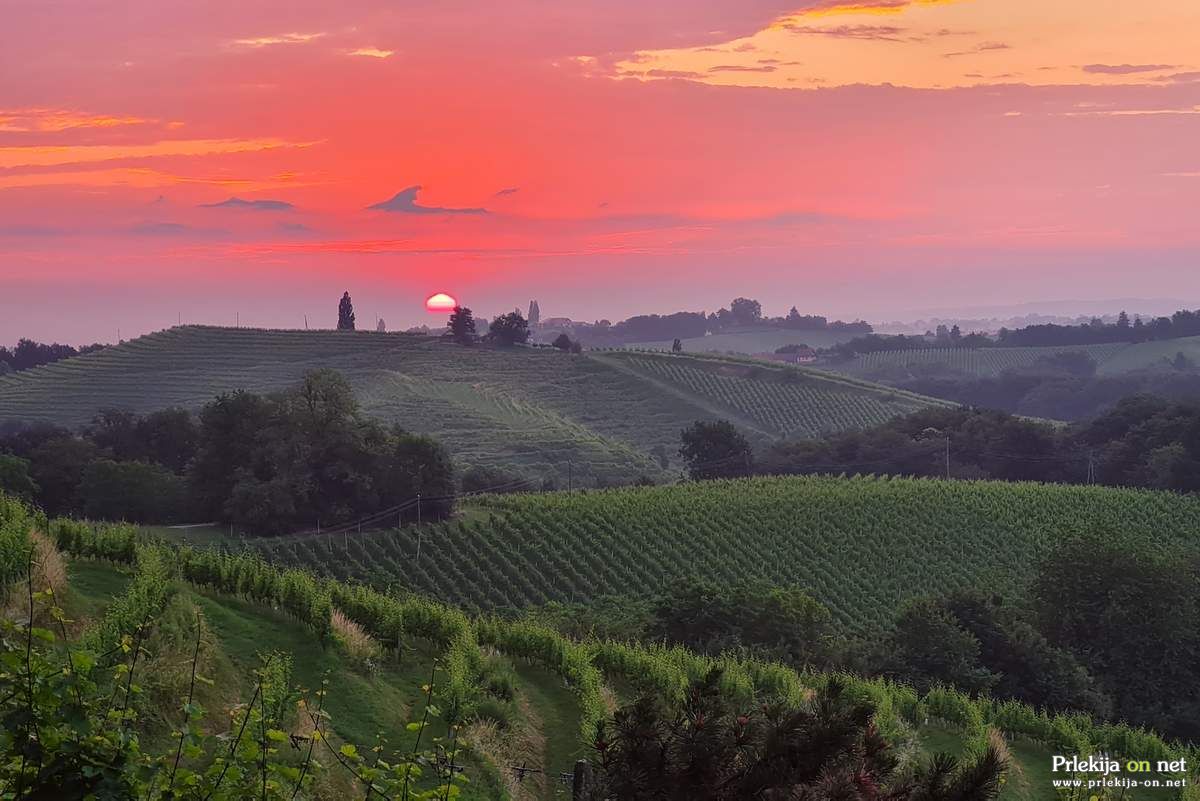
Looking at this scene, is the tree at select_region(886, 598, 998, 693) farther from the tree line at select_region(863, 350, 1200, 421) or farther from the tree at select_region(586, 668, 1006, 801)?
the tree line at select_region(863, 350, 1200, 421)

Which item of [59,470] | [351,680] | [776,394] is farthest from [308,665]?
[776,394]

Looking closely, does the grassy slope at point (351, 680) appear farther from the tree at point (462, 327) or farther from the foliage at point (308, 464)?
the tree at point (462, 327)

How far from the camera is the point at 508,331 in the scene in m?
169

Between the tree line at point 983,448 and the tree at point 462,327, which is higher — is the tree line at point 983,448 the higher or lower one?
the lower one

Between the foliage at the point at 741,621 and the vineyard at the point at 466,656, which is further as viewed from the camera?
the foliage at the point at 741,621

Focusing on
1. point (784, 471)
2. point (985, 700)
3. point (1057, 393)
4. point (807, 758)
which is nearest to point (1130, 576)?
point (985, 700)

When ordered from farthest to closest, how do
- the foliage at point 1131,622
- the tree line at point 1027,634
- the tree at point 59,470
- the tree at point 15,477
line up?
1. the tree at point 59,470
2. the tree at point 15,477
3. the foliage at point 1131,622
4. the tree line at point 1027,634

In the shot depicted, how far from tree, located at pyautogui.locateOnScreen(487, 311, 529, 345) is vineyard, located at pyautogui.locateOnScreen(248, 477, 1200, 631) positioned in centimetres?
9923

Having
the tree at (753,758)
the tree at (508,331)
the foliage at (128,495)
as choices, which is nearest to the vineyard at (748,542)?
the foliage at (128,495)

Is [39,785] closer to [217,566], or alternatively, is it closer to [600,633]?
[217,566]

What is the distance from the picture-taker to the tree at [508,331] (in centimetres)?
16800

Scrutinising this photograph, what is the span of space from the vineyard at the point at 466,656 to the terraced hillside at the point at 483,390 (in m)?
89.4

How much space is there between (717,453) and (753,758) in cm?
9575

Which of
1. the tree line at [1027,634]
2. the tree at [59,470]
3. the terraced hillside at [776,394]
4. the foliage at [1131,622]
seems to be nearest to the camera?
the tree line at [1027,634]
